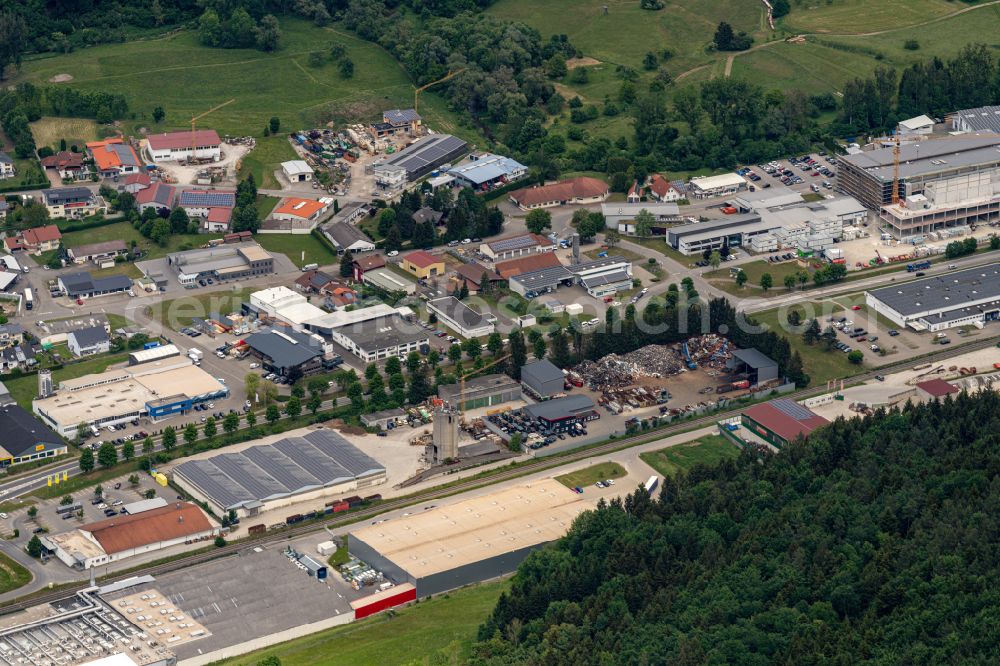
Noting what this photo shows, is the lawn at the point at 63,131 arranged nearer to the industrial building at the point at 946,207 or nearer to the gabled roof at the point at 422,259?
the gabled roof at the point at 422,259

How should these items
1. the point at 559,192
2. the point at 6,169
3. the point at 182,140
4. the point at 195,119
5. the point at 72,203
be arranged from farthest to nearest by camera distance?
the point at 195,119
the point at 182,140
the point at 559,192
the point at 6,169
the point at 72,203

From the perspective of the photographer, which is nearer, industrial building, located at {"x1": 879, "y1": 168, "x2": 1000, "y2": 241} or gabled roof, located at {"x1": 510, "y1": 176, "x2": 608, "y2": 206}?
industrial building, located at {"x1": 879, "y1": 168, "x2": 1000, "y2": 241}

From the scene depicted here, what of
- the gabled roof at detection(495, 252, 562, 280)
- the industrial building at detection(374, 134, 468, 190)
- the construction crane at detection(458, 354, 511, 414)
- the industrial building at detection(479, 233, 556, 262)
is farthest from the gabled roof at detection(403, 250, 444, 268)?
the construction crane at detection(458, 354, 511, 414)

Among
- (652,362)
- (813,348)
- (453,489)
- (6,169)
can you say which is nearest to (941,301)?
(813,348)

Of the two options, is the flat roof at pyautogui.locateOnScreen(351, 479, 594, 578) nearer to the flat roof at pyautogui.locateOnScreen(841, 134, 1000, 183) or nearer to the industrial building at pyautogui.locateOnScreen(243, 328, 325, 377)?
the industrial building at pyautogui.locateOnScreen(243, 328, 325, 377)

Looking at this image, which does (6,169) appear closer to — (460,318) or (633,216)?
(460,318)

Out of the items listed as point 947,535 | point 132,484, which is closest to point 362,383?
point 132,484
